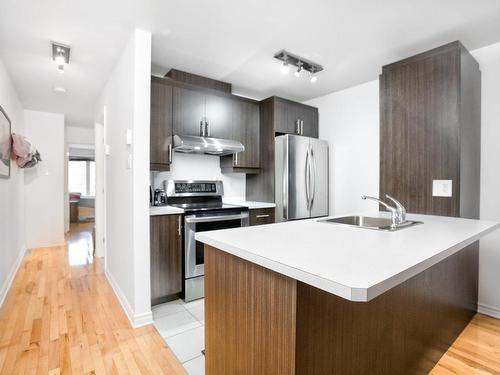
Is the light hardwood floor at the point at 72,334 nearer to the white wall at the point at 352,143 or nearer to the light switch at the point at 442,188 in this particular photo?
the light switch at the point at 442,188

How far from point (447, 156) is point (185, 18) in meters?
2.29

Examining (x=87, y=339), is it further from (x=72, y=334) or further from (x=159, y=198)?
(x=159, y=198)

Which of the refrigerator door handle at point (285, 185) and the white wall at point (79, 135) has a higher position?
the white wall at point (79, 135)

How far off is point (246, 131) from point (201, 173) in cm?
76

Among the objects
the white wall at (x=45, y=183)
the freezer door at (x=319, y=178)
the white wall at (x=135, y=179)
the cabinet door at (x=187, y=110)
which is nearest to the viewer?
the white wall at (x=135, y=179)

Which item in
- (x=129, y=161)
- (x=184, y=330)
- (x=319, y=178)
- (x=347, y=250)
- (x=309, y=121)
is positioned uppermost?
(x=309, y=121)

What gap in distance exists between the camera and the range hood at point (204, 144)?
A: 266 centimetres

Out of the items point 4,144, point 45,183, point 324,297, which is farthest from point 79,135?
point 324,297

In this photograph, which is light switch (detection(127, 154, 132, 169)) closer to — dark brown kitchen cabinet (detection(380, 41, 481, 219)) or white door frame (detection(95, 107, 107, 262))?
white door frame (detection(95, 107, 107, 262))

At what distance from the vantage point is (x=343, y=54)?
256 cm

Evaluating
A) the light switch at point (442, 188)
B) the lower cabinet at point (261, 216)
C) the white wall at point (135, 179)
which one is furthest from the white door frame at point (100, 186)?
the light switch at point (442, 188)

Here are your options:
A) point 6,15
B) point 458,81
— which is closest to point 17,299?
point 6,15

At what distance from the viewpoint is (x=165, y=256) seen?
248cm

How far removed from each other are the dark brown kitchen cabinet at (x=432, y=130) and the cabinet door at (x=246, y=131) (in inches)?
57.6
